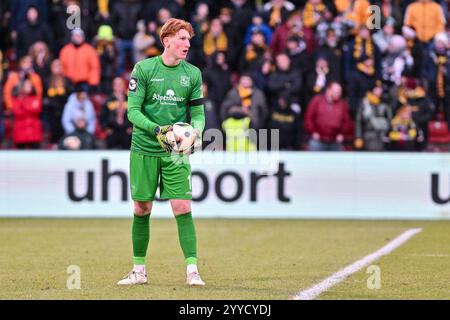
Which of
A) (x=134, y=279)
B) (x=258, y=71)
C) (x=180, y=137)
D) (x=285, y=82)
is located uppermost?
(x=258, y=71)

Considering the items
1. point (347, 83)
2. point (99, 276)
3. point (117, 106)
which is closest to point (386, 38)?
point (347, 83)

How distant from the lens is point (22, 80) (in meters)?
20.1

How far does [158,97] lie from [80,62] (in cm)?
1126

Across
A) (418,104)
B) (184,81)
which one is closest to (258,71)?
(418,104)

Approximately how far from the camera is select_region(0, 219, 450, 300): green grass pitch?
9.27 m

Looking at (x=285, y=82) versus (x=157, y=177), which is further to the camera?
(x=285, y=82)

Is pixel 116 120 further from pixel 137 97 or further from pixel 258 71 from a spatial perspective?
pixel 137 97

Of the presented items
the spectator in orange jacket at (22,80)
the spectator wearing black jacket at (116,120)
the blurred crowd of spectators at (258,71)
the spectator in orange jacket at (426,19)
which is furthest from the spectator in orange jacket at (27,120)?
the spectator in orange jacket at (426,19)

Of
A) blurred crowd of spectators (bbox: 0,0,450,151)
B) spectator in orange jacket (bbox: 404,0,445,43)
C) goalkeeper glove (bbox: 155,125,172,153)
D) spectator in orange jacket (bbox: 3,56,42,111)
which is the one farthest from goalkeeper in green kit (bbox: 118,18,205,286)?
spectator in orange jacket (bbox: 404,0,445,43)

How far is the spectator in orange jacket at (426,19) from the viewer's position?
20.9 meters

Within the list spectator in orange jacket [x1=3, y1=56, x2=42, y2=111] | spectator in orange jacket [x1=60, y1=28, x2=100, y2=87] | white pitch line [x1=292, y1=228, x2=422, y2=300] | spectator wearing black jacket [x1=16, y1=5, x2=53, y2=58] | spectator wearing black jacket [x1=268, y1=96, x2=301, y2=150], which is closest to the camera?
white pitch line [x1=292, y1=228, x2=422, y2=300]

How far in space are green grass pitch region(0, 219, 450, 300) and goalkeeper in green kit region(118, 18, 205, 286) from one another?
0.65 m

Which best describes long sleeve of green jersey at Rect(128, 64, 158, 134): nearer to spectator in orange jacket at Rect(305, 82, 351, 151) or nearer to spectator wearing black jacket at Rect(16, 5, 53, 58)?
spectator in orange jacket at Rect(305, 82, 351, 151)
